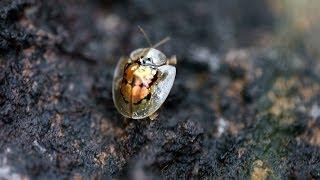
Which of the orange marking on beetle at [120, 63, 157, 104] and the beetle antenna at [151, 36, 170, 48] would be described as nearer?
the orange marking on beetle at [120, 63, 157, 104]

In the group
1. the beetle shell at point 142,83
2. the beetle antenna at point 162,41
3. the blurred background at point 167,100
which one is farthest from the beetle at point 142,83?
the beetle antenna at point 162,41

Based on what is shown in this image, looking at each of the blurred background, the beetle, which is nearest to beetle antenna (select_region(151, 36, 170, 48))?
the blurred background

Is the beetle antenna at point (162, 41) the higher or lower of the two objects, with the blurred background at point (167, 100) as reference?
higher

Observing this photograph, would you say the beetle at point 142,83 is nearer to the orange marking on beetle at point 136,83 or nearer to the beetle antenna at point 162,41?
the orange marking on beetle at point 136,83

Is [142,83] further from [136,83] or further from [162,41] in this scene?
[162,41]

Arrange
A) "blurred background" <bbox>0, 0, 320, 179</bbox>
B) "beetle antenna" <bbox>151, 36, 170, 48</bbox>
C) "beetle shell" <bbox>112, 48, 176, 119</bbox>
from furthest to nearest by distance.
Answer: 1. "beetle antenna" <bbox>151, 36, 170, 48</bbox>
2. "beetle shell" <bbox>112, 48, 176, 119</bbox>
3. "blurred background" <bbox>0, 0, 320, 179</bbox>

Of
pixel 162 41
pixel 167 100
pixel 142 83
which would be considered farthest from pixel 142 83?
pixel 162 41

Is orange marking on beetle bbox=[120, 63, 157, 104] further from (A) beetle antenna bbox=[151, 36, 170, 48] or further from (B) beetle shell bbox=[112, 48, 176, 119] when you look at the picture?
(A) beetle antenna bbox=[151, 36, 170, 48]

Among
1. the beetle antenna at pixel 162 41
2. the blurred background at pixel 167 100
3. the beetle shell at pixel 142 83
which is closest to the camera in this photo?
the blurred background at pixel 167 100

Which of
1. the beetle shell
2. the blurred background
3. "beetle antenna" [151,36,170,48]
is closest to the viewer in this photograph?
the blurred background
